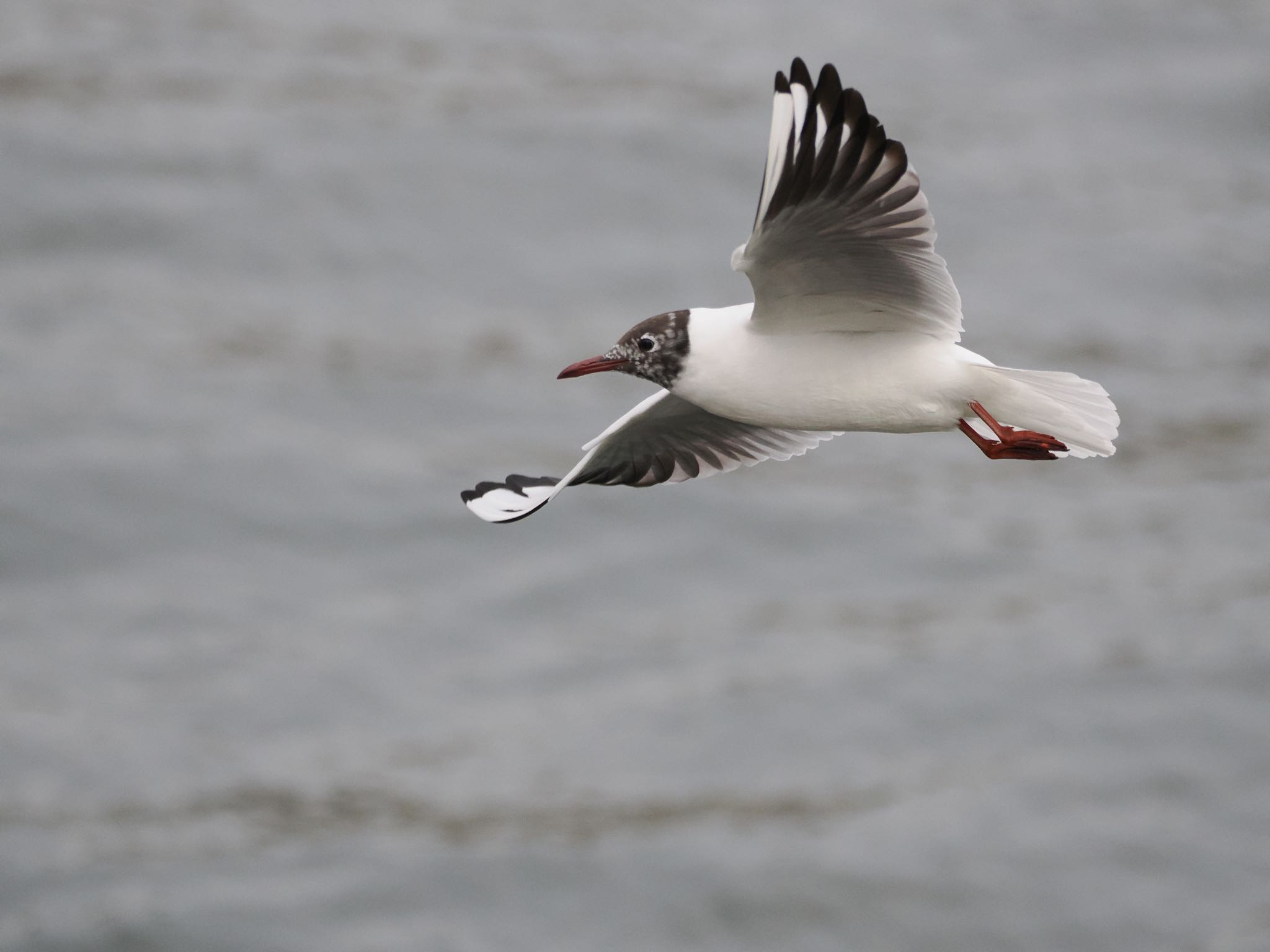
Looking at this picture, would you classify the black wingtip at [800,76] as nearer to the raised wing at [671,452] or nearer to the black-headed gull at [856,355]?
the black-headed gull at [856,355]

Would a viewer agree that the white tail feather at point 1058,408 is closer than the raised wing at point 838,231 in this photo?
No

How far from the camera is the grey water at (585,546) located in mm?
16344

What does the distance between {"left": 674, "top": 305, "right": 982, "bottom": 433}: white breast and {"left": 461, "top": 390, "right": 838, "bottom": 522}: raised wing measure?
35.5 inches

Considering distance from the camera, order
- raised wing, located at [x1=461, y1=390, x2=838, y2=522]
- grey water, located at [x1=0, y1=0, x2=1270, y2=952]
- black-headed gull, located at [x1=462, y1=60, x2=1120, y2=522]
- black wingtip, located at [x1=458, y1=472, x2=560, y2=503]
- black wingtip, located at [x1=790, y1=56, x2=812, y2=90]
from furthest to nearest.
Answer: grey water, located at [x1=0, y1=0, x2=1270, y2=952] → black wingtip, located at [x1=458, y1=472, x2=560, y2=503] → raised wing, located at [x1=461, y1=390, x2=838, y2=522] → black-headed gull, located at [x1=462, y1=60, x2=1120, y2=522] → black wingtip, located at [x1=790, y1=56, x2=812, y2=90]

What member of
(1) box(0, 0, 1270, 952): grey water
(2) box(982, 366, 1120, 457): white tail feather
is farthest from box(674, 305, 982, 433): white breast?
(1) box(0, 0, 1270, 952): grey water

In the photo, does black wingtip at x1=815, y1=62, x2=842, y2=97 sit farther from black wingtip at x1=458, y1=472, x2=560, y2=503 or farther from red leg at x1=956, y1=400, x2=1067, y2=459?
black wingtip at x1=458, y1=472, x2=560, y2=503

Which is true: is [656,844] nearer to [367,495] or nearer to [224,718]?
[224,718]

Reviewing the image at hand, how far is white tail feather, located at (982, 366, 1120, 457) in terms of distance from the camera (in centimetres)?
536

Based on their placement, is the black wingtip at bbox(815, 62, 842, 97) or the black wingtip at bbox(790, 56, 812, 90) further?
the black wingtip at bbox(790, 56, 812, 90)

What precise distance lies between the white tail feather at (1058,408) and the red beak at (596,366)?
1.04 m

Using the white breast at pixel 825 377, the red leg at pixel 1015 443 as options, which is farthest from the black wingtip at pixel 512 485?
the red leg at pixel 1015 443

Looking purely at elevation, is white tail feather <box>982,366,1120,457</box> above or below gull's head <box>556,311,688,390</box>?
below

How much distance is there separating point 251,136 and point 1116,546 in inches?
487

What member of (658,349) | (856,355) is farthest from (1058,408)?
(658,349)
